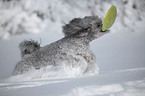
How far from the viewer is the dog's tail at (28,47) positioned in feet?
2.81

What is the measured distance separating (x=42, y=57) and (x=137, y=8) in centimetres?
172

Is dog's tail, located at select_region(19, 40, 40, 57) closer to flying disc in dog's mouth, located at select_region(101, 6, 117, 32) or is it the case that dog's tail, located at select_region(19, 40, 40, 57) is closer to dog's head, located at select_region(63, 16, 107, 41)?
dog's head, located at select_region(63, 16, 107, 41)

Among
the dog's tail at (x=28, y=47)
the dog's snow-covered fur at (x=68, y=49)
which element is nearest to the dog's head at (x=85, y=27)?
the dog's snow-covered fur at (x=68, y=49)

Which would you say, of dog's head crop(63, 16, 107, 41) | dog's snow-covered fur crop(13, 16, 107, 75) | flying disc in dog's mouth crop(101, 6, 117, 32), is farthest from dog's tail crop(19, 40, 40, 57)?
flying disc in dog's mouth crop(101, 6, 117, 32)

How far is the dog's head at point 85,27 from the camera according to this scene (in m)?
0.86

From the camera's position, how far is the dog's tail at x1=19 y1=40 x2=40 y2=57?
86 cm

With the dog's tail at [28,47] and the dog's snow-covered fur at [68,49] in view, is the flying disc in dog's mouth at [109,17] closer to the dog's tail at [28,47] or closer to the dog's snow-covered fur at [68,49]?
the dog's snow-covered fur at [68,49]

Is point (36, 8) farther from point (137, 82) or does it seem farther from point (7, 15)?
point (137, 82)

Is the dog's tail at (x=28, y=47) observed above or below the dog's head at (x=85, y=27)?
below

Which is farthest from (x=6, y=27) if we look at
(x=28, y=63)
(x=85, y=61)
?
(x=85, y=61)

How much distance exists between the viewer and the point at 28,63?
2.55 feet

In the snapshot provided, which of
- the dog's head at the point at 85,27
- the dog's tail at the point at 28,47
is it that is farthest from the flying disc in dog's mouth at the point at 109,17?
the dog's tail at the point at 28,47

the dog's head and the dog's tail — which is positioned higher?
the dog's head

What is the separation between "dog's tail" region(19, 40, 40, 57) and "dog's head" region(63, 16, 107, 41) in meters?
0.21
